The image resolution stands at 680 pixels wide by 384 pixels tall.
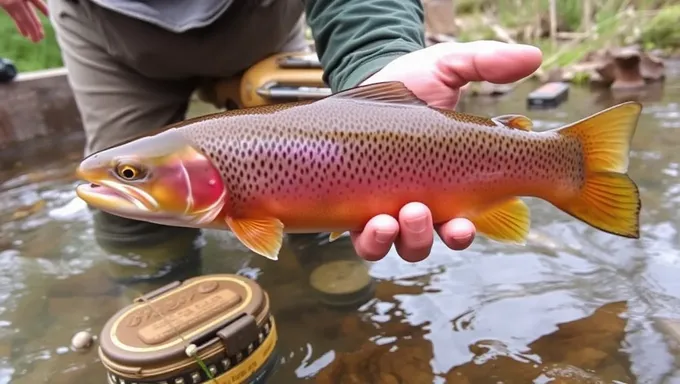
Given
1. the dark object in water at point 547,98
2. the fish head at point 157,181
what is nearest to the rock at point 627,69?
the dark object in water at point 547,98

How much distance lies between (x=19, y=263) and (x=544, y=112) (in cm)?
272

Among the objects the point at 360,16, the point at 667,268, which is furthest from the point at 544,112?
the point at 360,16

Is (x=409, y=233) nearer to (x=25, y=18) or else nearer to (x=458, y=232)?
(x=458, y=232)

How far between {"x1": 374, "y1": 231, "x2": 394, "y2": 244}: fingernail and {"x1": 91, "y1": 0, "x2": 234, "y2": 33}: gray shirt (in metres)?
0.98

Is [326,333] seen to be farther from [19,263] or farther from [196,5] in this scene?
[19,263]

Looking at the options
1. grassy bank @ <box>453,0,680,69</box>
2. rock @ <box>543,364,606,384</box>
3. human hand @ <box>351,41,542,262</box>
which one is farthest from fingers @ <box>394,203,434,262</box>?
grassy bank @ <box>453,0,680,69</box>

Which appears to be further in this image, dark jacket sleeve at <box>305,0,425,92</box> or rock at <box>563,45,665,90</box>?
rock at <box>563,45,665,90</box>

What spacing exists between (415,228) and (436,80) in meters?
Result: 0.37

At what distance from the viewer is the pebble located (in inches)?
69.1

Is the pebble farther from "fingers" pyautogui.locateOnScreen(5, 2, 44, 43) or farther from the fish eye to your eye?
"fingers" pyautogui.locateOnScreen(5, 2, 44, 43)

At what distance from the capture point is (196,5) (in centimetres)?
186

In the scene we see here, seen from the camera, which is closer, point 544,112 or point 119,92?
point 119,92

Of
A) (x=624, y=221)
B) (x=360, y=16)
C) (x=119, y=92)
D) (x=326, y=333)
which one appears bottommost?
(x=326, y=333)

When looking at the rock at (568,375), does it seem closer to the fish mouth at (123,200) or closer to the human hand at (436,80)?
the human hand at (436,80)
